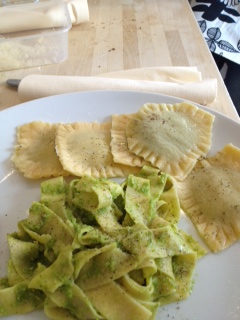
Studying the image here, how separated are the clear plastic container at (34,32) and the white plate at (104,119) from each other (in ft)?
2.31

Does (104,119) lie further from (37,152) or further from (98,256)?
(98,256)

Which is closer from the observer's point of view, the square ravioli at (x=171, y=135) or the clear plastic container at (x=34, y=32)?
the square ravioli at (x=171, y=135)

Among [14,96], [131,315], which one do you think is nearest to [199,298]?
[131,315]

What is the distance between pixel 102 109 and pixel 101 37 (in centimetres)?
125

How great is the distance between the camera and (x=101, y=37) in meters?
3.13

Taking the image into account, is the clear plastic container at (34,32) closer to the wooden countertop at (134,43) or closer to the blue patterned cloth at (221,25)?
the wooden countertop at (134,43)

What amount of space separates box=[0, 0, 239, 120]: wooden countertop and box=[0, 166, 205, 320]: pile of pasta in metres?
1.02

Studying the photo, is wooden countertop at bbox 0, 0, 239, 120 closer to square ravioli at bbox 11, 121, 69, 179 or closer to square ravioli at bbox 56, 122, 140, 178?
square ravioli at bbox 11, 121, 69, 179

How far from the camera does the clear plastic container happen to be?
2598 mm

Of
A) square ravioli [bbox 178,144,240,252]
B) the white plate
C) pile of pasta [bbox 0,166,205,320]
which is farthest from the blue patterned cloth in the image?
pile of pasta [bbox 0,166,205,320]

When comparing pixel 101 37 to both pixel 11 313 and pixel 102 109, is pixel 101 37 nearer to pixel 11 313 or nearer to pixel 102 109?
pixel 102 109

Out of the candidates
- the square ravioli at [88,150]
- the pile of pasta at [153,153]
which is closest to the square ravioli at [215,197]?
the pile of pasta at [153,153]

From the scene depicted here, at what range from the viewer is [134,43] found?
3.04 m

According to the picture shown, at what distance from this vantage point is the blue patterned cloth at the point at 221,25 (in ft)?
12.2
